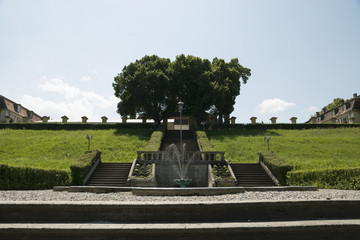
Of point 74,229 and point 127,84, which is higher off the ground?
point 127,84

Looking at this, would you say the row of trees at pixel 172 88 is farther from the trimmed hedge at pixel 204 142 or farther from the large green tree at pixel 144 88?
the trimmed hedge at pixel 204 142

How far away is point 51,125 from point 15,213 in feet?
136

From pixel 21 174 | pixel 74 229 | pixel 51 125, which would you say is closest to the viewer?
pixel 74 229

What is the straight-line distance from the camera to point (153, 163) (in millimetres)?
20172

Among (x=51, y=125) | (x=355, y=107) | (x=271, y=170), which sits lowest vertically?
(x=271, y=170)

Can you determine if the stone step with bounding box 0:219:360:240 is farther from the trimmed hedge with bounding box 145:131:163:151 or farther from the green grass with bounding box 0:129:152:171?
the trimmed hedge with bounding box 145:131:163:151

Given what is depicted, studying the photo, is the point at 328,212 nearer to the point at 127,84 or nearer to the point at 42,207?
the point at 42,207

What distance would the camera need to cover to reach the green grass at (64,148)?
23.7 metres

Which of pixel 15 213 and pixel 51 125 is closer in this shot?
pixel 15 213

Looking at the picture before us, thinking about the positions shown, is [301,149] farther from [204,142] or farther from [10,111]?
[10,111]

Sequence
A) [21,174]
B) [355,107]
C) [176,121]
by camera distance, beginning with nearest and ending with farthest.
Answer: [21,174], [355,107], [176,121]

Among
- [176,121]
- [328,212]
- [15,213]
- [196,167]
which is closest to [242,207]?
[328,212]

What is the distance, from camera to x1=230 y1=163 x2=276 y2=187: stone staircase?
18.4 metres

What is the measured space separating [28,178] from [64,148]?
13.3 m
